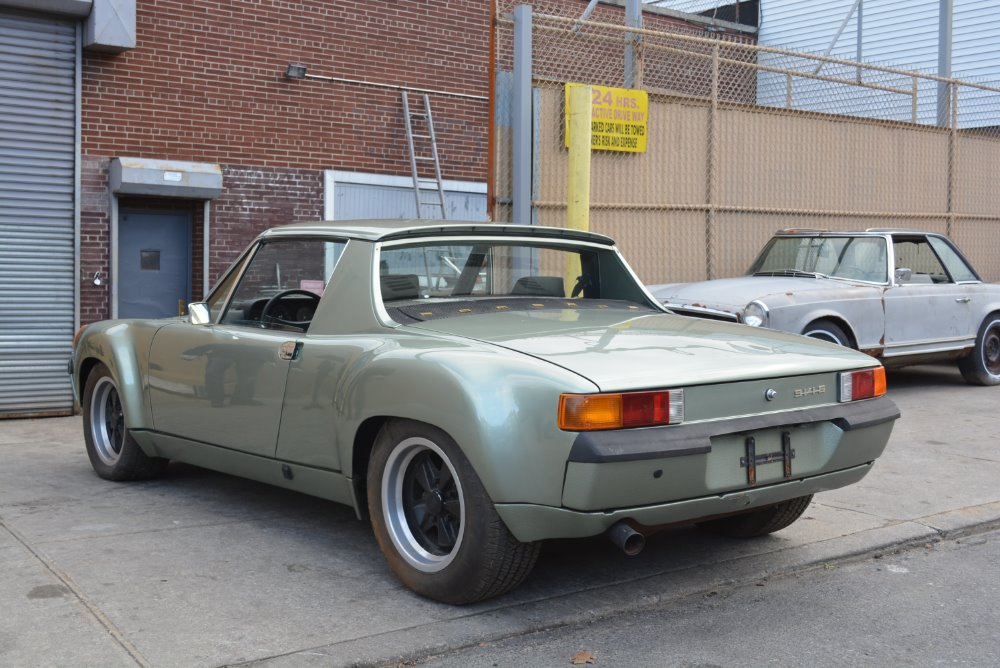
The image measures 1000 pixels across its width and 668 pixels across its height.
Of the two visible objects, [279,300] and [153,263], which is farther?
[153,263]

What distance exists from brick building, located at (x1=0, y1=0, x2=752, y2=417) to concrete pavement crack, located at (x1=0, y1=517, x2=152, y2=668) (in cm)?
494

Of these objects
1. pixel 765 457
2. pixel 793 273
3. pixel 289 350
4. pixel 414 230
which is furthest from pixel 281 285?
pixel 793 273

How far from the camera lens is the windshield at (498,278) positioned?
5.02 m

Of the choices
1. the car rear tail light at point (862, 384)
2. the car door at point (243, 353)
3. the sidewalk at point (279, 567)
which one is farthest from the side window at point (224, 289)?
the car rear tail light at point (862, 384)

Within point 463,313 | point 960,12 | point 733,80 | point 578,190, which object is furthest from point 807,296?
point 960,12

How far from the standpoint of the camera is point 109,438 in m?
6.75

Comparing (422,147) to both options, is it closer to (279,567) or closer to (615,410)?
(279,567)

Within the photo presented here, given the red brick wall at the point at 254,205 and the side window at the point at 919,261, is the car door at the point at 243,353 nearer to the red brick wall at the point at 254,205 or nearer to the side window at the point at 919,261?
the red brick wall at the point at 254,205

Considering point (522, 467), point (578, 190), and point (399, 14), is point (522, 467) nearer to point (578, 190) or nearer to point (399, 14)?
point (578, 190)

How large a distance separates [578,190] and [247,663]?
7433mm

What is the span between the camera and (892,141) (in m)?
15.2

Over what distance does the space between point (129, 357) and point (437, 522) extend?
2688mm

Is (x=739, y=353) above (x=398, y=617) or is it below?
above

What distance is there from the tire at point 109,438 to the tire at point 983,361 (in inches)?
334
